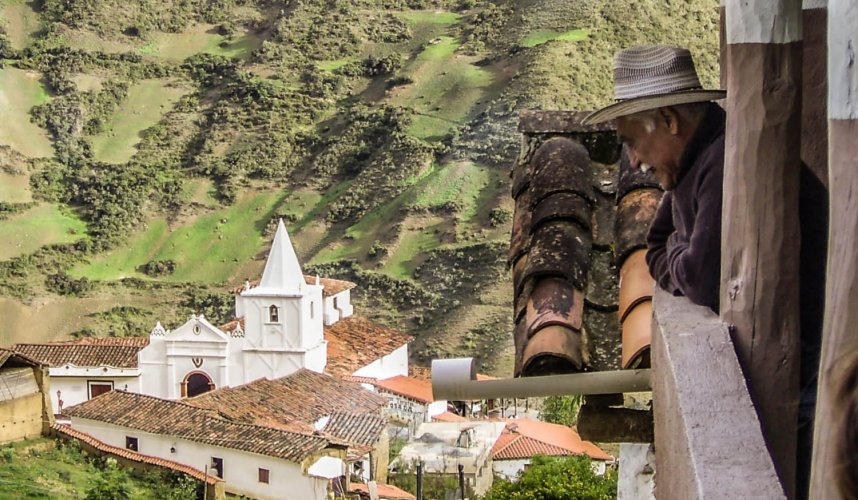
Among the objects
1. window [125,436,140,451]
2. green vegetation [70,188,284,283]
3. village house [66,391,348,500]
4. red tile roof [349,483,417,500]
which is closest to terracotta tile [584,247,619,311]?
red tile roof [349,483,417,500]

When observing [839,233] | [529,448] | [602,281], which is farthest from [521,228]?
[529,448]

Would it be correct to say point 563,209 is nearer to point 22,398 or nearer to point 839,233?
point 839,233

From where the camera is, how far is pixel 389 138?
5297cm

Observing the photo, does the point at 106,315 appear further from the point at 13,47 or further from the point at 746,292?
the point at 746,292

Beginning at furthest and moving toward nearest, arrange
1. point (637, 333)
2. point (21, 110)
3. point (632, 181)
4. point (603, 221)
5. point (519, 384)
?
point (21, 110), point (603, 221), point (632, 181), point (637, 333), point (519, 384)

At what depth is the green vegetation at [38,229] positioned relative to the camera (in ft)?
A: 162

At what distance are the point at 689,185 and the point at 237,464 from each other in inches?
699

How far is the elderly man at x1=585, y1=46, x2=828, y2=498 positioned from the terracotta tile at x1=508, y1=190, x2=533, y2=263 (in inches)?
44.1

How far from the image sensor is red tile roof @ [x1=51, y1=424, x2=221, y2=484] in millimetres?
19172

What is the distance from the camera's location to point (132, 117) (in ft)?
203

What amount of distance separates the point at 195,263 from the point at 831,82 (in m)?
48.9

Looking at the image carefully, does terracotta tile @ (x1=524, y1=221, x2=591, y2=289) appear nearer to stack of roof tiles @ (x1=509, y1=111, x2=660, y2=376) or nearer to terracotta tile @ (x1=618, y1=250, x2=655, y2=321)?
stack of roof tiles @ (x1=509, y1=111, x2=660, y2=376)

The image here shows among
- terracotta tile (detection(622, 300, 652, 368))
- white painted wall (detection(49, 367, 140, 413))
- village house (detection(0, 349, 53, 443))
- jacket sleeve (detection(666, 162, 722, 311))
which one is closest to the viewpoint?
jacket sleeve (detection(666, 162, 722, 311))

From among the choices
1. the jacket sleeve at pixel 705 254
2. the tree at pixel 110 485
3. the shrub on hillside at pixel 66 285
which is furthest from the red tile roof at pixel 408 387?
the jacket sleeve at pixel 705 254
